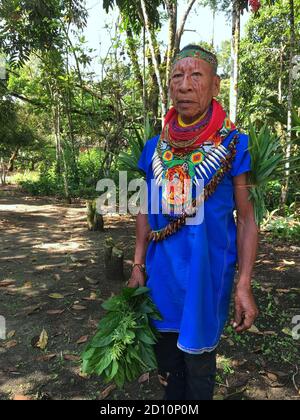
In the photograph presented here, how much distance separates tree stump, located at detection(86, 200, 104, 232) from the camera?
6.36 m

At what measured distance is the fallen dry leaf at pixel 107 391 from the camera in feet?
8.00

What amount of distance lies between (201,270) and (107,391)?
4.51 feet

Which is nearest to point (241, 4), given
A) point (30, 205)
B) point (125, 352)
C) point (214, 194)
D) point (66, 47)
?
point (66, 47)

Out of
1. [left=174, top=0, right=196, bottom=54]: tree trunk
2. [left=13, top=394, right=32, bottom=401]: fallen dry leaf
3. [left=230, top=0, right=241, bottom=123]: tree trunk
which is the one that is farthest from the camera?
[left=230, top=0, right=241, bottom=123]: tree trunk

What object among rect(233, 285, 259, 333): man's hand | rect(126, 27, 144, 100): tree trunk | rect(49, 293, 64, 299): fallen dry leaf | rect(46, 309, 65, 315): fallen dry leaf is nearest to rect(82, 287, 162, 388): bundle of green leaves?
rect(233, 285, 259, 333): man's hand

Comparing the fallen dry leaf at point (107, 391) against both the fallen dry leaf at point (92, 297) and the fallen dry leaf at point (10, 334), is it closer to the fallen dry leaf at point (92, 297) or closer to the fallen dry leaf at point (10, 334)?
the fallen dry leaf at point (10, 334)

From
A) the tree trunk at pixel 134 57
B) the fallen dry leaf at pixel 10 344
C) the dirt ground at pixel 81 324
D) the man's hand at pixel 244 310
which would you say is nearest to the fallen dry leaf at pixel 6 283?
the dirt ground at pixel 81 324

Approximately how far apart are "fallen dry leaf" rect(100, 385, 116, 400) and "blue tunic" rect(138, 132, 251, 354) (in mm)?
979

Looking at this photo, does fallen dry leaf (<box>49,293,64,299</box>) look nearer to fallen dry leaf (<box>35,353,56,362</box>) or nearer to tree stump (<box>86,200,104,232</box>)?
fallen dry leaf (<box>35,353,56,362</box>)

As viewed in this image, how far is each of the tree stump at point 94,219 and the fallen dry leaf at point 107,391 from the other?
13.2ft

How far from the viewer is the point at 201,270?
62.4 inches

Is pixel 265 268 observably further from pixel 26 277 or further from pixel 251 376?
pixel 26 277

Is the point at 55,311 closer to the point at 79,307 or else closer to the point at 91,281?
the point at 79,307

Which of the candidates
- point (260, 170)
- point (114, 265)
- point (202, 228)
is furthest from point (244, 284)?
point (114, 265)
